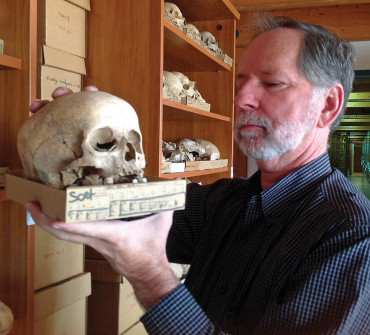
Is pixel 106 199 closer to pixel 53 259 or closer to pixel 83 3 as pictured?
pixel 53 259

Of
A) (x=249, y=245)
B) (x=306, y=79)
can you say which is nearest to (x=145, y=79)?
(x=306, y=79)

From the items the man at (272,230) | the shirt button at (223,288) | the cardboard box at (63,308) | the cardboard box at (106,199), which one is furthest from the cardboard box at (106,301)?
the cardboard box at (106,199)

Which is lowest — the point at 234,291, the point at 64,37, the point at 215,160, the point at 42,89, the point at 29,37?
the point at 234,291

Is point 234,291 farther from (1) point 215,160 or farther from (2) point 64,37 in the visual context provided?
(1) point 215,160

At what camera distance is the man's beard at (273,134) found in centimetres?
132

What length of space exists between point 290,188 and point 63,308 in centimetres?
101

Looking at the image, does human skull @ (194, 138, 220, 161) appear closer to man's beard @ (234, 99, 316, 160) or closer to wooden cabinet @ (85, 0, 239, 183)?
wooden cabinet @ (85, 0, 239, 183)

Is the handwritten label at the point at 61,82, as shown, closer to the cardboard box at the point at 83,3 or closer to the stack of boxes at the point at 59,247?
the stack of boxes at the point at 59,247

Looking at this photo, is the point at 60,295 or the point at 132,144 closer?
the point at 132,144

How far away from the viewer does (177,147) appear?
8.50 ft

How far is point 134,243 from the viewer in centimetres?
88

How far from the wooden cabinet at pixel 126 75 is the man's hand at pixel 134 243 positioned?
0.50 metres

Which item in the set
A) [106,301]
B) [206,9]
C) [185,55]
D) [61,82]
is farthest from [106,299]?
[206,9]

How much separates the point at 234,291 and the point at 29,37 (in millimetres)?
976
